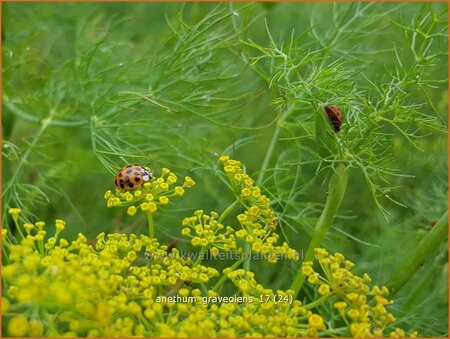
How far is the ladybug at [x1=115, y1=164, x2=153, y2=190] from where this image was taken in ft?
4.71

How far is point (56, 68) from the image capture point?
2.26 meters

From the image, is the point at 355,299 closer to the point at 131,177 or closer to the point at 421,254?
the point at 421,254

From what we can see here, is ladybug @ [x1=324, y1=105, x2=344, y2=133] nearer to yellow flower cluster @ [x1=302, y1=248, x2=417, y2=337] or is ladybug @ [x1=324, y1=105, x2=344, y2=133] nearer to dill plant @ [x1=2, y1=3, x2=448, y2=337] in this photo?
dill plant @ [x1=2, y1=3, x2=448, y2=337]

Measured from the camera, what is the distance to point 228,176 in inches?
56.5

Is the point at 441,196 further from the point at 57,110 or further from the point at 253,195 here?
the point at 57,110

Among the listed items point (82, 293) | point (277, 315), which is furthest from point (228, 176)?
point (82, 293)

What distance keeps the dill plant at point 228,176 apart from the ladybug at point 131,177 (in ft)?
0.12

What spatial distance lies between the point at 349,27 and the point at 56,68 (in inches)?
41.1

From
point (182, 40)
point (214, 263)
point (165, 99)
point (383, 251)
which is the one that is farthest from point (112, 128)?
point (383, 251)

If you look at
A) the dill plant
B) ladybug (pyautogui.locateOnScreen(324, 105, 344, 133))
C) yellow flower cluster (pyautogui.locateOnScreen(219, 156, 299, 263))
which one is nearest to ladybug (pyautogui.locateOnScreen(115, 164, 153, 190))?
the dill plant

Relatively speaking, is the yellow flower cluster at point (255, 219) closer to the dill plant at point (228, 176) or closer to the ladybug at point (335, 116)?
the dill plant at point (228, 176)

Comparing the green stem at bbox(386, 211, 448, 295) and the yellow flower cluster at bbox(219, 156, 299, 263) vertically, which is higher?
the yellow flower cluster at bbox(219, 156, 299, 263)

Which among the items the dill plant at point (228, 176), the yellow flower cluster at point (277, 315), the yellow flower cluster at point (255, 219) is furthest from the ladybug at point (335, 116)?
the yellow flower cluster at point (277, 315)

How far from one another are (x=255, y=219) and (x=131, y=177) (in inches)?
12.2
